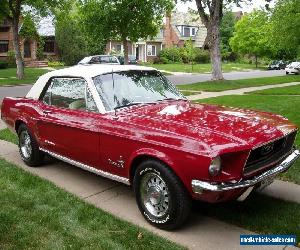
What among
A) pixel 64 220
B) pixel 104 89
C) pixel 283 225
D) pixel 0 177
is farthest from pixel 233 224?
pixel 0 177

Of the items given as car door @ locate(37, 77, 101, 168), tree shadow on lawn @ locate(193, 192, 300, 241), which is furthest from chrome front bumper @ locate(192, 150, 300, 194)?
car door @ locate(37, 77, 101, 168)

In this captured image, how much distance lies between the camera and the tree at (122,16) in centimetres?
2616

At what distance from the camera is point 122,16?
2627 cm

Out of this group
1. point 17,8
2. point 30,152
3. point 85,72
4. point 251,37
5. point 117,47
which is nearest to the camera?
point 85,72

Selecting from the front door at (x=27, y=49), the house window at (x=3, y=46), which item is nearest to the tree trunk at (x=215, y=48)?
the front door at (x=27, y=49)

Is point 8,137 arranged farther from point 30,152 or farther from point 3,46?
point 3,46

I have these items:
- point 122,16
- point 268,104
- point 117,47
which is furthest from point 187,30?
point 268,104

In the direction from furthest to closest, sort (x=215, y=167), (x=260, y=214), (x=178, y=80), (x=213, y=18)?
(x=178, y=80), (x=213, y=18), (x=260, y=214), (x=215, y=167)

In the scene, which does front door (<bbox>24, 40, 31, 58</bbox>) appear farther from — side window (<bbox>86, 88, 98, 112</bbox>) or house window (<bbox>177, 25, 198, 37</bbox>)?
side window (<bbox>86, 88, 98, 112</bbox>)

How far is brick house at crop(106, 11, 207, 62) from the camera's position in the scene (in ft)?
189

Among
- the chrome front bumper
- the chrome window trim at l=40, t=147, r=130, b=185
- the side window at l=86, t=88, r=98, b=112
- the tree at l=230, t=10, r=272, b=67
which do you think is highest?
the tree at l=230, t=10, r=272, b=67

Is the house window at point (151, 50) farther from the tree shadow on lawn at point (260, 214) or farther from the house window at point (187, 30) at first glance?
the tree shadow on lawn at point (260, 214)

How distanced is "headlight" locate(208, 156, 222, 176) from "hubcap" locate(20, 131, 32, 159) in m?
3.73

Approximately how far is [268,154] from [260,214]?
2.37 ft
